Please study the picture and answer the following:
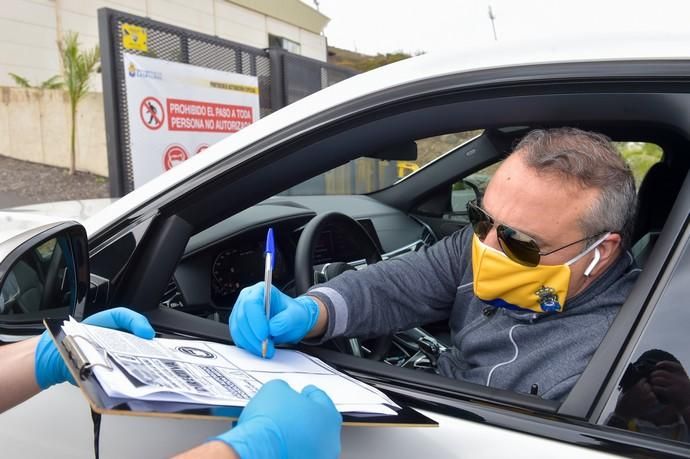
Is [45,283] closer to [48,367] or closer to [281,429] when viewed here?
[48,367]

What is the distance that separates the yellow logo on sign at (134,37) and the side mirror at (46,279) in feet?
12.2

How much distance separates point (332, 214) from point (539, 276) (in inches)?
34.0

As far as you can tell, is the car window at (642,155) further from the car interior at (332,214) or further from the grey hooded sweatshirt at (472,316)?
the grey hooded sweatshirt at (472,316)

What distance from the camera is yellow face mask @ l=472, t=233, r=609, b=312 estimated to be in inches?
51.6

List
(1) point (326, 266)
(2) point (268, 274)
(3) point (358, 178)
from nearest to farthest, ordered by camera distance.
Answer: (2) point (268, 274) → (1) point (326, 266) → (3) point (358, 178)

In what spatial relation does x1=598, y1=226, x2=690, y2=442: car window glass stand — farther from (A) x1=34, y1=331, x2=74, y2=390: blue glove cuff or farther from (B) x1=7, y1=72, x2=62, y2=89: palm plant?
(B) x1=7, y1=72, x2=62, y2=89: palm plant

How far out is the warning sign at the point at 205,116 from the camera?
498 cm

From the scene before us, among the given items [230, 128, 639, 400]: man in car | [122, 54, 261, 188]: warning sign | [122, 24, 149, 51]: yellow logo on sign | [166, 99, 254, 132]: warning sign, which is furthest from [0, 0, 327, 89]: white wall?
[230, 128, 639, 400]: man in car

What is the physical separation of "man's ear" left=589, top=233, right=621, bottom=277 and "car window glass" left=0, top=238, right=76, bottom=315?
127 cm

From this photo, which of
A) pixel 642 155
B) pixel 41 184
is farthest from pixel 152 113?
pixel 41 184

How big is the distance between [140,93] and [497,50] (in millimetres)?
4117

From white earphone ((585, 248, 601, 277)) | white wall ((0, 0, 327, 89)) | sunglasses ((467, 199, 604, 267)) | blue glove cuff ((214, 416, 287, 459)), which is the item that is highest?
white wall ((0, 0, 327, 89))

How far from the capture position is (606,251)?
4.49 ft

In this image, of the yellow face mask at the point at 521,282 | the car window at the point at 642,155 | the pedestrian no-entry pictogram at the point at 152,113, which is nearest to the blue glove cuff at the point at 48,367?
the yellow face mask at the point at 521,282
